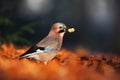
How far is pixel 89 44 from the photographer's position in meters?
3.89

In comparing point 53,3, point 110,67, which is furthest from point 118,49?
point 53,3

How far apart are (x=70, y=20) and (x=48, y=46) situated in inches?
7.2

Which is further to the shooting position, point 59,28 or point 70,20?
point 70,20

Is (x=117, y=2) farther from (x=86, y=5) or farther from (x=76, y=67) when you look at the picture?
(x=76, y=67)

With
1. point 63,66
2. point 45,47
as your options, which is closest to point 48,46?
point 45,47

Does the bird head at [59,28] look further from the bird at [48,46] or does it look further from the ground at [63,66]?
the ground at [63,66]

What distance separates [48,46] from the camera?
3.81 metres

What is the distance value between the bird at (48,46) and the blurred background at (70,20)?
0.05m

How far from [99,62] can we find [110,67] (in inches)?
2.5

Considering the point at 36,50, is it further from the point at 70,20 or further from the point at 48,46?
the point at 70,20

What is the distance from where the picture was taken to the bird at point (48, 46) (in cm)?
379

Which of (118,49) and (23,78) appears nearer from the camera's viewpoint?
(23,78)

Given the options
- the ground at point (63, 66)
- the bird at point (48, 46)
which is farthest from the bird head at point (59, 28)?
the ground at point (63, 66)

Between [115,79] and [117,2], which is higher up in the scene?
[117,2]
